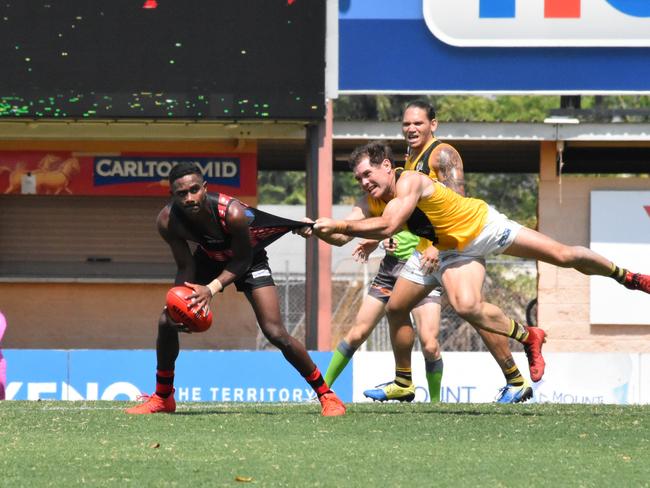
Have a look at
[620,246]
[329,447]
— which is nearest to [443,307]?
[620,246]

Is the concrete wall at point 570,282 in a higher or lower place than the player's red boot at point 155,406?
higher

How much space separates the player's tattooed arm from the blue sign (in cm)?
769

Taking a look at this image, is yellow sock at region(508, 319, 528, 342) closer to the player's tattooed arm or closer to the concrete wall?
the player's tattooed arm

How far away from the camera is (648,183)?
19.4 m

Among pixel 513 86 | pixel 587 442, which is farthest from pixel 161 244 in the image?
pixel 587 442

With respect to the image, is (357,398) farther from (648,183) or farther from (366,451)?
(366,451)

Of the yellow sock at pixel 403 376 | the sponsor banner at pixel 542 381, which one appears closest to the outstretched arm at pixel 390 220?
the yellow sock at pixel 403 376

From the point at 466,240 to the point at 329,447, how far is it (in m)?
2.58

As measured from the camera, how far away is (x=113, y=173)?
781 inches

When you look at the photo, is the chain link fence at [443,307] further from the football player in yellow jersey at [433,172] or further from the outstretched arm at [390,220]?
the outstretched arm at [390,220]

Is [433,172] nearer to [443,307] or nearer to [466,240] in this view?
[466,240]

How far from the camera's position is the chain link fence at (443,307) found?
→ 20.5m

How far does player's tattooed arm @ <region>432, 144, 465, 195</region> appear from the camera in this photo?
10539mm

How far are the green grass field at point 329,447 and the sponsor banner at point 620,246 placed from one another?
9.10 metres
